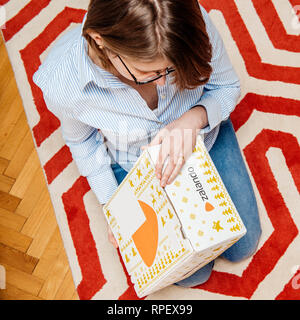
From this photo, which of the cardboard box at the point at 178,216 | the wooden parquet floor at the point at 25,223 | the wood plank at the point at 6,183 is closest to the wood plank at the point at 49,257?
the wooden parquet floor at the point at 25,223

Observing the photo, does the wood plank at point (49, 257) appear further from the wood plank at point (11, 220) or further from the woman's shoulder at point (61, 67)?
the woman's shoulder at point (61, 67)

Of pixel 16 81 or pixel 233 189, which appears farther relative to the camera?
pixel 16 81

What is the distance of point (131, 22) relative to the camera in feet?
1.70

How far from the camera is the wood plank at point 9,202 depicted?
119cm

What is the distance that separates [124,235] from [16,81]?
0.77 meters

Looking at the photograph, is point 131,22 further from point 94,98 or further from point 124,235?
point 124,235

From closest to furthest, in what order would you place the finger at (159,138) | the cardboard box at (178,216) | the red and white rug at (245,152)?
the cardboard box at (178,216) < the finger at (159,138) < the red and white rug at (245,152)

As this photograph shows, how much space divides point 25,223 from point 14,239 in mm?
60

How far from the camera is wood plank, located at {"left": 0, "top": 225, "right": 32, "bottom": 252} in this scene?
117 cm

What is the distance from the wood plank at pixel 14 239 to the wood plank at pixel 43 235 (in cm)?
2

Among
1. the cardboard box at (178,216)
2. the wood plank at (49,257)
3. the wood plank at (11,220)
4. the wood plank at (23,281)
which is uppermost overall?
the cardboard box at (178,216)

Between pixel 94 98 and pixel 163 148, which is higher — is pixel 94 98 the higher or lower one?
the higher one

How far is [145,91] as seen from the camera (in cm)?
76
